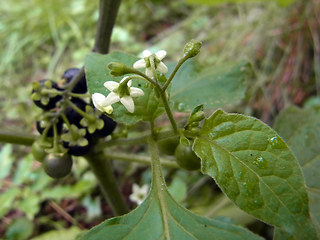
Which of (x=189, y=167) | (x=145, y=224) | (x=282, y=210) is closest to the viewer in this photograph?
(x=282, y=210)

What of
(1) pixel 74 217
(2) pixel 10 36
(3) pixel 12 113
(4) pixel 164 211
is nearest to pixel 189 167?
(4) pixel 164 211

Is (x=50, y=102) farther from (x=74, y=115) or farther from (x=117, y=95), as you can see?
(x=117, y=95)

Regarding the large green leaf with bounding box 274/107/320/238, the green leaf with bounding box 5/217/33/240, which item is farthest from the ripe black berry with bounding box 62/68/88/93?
the green leaf with bounding box 5/217/33/240

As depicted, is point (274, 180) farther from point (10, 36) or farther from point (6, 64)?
point (10, 36)

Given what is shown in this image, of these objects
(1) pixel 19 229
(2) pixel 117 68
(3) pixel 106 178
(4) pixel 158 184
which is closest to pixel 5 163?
(1) pixel 19 229

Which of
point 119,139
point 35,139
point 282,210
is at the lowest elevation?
point 282,210

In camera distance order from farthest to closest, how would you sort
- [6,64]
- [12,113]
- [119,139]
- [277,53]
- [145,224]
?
[6,64]
[12,113]
[277,53]
[119,139]
[145,224]

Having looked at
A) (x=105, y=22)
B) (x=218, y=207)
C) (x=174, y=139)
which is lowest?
(x=218, y=207)

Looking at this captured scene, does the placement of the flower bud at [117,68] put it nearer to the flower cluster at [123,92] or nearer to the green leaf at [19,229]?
the flower cluster at [123,92]
